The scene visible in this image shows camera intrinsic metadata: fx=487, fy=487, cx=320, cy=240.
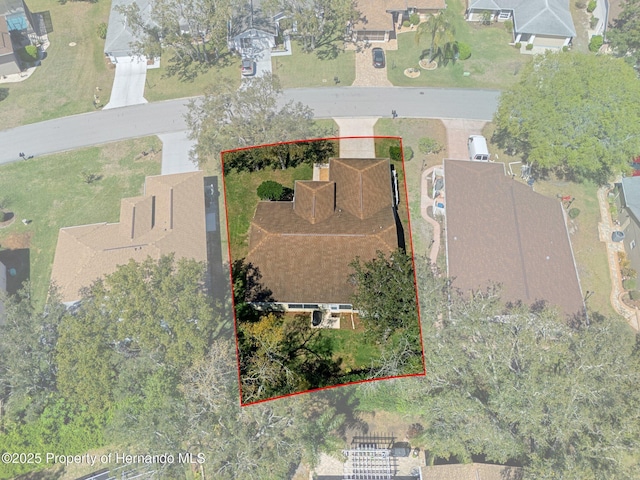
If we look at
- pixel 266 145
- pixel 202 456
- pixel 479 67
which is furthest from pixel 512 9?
pixel 202 456

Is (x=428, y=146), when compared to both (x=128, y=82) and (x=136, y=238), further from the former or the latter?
(x=128, y=82)

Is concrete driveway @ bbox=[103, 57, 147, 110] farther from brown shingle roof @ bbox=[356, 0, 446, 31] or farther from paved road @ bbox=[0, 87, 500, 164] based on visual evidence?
brown shingle roof @ bbox=[356, 0, 446, 31]

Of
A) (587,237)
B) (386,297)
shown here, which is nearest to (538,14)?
(587,237)

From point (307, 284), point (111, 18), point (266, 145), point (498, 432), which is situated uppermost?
point (111, 18)

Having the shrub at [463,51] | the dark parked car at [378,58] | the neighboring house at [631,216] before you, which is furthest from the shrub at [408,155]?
the neighboring house at [631,216]

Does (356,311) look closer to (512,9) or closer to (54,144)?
(54,144)

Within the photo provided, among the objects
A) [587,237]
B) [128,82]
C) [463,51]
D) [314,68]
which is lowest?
[587,237]
